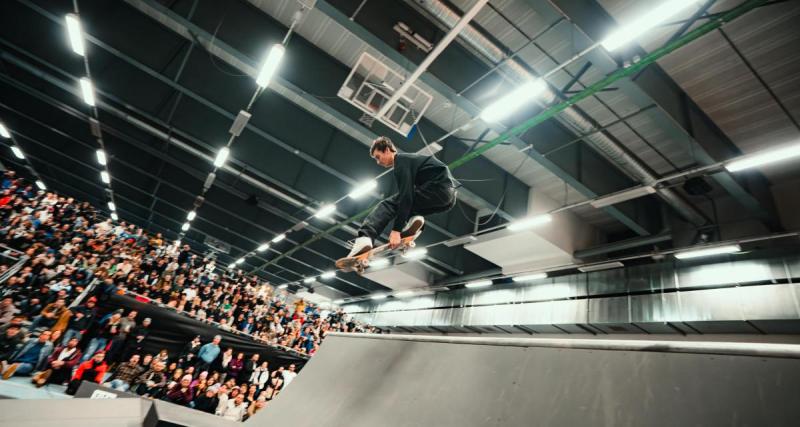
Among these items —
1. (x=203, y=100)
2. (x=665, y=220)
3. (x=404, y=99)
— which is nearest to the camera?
(x=404, y=99)

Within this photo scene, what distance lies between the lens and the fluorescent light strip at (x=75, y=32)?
639cm

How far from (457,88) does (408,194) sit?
3.70 meters

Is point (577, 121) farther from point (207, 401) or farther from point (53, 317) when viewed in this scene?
point (53, 317)

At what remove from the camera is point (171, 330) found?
8.89 m

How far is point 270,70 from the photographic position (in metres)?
6.15

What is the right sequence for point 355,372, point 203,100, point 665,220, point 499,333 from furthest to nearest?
point 499,333
point 665,220
point 203,100
point 355,372

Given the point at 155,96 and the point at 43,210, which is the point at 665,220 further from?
the point at 43,210

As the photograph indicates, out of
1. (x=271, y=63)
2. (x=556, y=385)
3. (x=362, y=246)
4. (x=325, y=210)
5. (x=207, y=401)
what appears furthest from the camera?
(x=325, y=210)

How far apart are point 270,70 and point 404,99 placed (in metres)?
2.43

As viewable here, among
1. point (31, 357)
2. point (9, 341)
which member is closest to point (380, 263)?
point (31, 357)

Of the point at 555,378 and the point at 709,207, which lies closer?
the point at 555,378

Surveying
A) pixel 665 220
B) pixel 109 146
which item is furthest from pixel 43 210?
pixel 665 220

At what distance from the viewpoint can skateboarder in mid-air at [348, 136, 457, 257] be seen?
326cm

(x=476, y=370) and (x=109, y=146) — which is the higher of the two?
(x=109, y=146)
